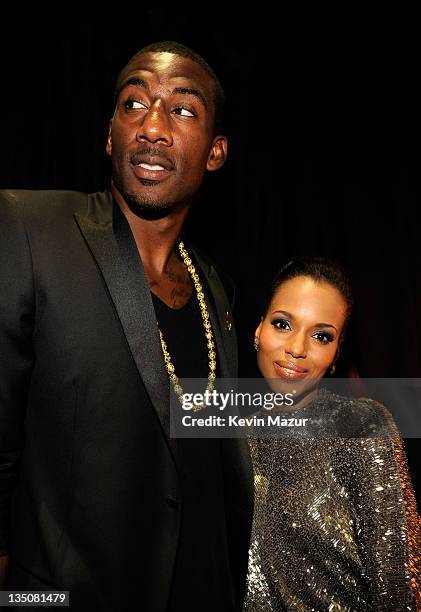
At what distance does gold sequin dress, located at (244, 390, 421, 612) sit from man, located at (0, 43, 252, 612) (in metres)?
0.18

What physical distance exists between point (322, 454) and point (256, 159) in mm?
1721

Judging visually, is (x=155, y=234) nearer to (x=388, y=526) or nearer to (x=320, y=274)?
(x=320, y=274)

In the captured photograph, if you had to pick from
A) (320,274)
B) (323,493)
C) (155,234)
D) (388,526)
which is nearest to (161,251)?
(155,234)

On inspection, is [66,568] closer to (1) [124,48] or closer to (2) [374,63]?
(1) [124,48]

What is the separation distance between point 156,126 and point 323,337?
2.56 feet

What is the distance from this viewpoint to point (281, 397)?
5.51ft

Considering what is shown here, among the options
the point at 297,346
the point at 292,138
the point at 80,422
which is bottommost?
the point at 80,422

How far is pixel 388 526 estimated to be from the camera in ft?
4.67

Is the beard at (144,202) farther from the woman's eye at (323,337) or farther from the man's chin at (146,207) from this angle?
the woman's eye at (323,337)

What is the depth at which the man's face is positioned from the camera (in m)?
1.38

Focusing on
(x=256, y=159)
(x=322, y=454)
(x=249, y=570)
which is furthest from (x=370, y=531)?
(x=256, y=159)

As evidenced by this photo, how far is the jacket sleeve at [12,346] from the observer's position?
1.10 meters

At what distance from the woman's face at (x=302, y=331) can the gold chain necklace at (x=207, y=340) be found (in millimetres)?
225

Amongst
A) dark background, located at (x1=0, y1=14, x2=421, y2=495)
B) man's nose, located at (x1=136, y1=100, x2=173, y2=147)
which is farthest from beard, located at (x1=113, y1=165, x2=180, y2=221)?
dark background, located at (x1=0, y1=14, x2=421, y2=495)
